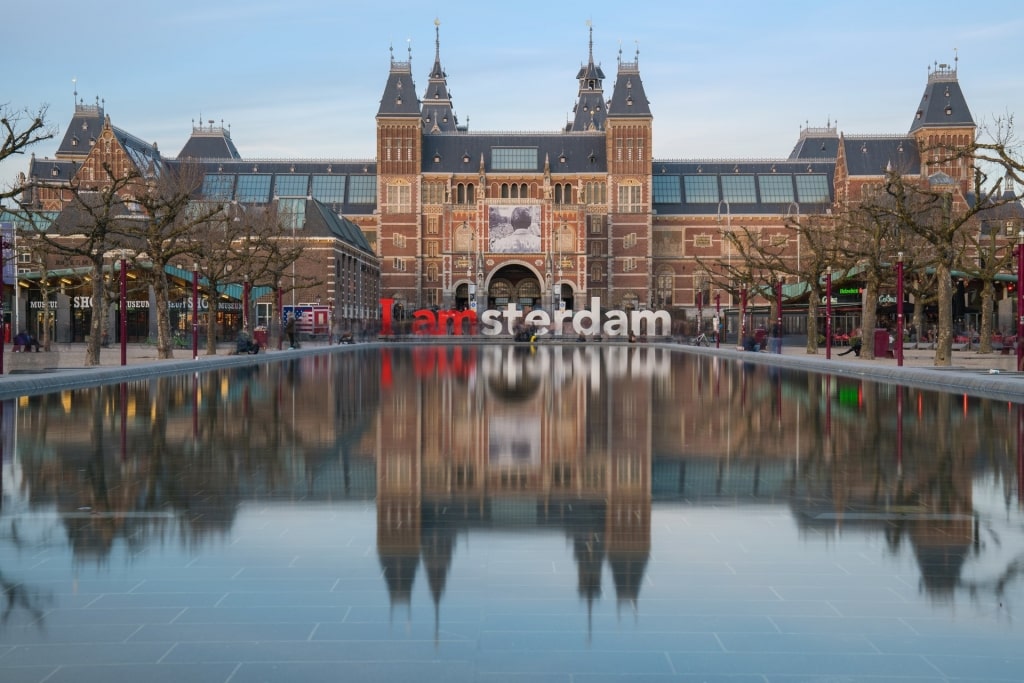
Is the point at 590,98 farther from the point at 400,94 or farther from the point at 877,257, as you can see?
the point at 877,257

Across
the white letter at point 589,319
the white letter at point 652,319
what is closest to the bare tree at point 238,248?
the white letter at point 589,319

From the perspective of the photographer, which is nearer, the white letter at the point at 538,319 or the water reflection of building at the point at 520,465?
the water reflection of building at the point at 520,465

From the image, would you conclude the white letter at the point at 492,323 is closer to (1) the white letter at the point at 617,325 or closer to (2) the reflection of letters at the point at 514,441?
(1) the white letter at the point at 617,325

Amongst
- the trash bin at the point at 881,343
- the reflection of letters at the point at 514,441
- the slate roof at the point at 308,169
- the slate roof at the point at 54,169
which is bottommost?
the reflection of letters at the point at 514,441

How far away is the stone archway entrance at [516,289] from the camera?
3590 inches

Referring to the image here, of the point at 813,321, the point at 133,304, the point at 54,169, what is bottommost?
the point at 813,321

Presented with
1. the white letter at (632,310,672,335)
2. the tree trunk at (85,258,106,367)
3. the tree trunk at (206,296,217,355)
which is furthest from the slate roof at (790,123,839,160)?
the tree trunk at (85,258,106,367)

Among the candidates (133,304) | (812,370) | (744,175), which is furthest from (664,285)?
(812,370)

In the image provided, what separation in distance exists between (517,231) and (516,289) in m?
7.15

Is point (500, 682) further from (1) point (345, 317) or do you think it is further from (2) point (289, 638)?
(1) point (345, 317)

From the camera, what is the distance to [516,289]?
91.7m

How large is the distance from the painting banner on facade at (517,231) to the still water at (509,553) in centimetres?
7345

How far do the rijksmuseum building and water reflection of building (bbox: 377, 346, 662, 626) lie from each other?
66117 mm

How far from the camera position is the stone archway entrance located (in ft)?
299
